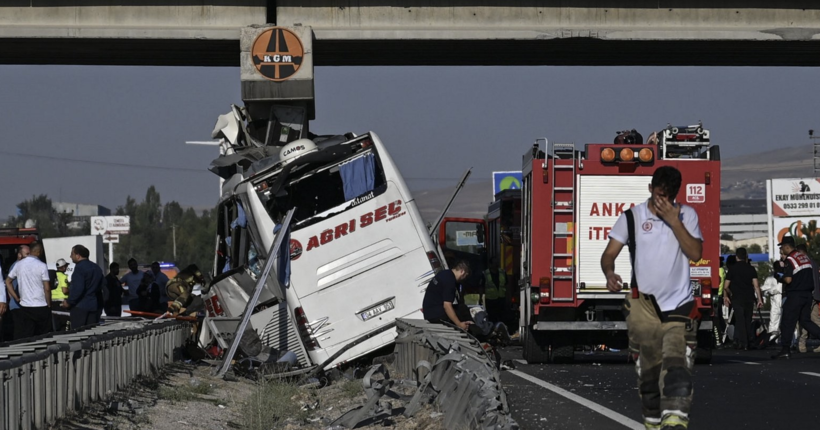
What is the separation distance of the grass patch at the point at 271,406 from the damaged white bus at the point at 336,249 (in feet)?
3.29

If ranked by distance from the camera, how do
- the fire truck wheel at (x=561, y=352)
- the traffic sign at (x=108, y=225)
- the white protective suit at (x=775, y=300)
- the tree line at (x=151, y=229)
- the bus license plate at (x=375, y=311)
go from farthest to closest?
the tree line at (x=151, y=229)
the traffic sign at (x=108, y=225)
the white protective suit at (x=775, y=300)
the fire truck wheel at (x=561, y=352)
the bus license plate at (x=375, y=311)

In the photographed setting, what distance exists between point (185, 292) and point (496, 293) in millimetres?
6589

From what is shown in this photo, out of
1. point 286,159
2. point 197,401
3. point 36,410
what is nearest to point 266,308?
point 286,159

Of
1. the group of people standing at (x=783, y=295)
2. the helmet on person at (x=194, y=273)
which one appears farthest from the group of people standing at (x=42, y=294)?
the group of people standing at (x=783, y=295)

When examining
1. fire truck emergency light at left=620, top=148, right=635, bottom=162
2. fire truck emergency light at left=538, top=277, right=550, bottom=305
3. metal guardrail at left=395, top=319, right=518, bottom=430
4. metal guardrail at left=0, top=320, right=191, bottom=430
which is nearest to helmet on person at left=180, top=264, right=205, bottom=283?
fire truck emergency light at left=538, top=277, right=550, bottom=305

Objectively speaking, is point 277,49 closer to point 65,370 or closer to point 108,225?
point 65,370

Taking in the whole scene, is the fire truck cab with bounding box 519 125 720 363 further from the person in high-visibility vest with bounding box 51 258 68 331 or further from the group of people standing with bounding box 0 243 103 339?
the person in high-visibility vest with bounding box 51 258 68 331

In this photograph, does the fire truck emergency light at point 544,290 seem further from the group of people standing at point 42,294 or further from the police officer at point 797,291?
the group of people standing at point 42,294

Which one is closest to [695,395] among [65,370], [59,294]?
[65,370]

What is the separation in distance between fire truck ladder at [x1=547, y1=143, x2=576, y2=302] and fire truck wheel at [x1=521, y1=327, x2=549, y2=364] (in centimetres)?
69

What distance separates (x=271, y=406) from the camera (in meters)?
14.0

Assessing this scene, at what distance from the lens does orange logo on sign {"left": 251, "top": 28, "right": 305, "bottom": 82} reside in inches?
948

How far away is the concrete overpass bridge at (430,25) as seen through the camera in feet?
77.8

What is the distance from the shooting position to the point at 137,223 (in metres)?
184
